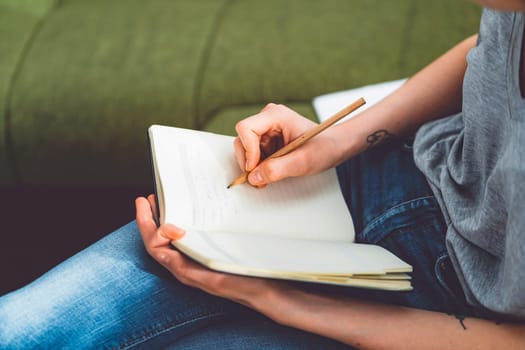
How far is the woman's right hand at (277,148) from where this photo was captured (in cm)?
73

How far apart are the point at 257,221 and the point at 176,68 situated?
2.84ft

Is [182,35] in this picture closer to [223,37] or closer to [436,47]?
[223,37]

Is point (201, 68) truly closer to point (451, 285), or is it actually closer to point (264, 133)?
point (264, 133)

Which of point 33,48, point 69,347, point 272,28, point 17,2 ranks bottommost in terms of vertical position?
point 69,347

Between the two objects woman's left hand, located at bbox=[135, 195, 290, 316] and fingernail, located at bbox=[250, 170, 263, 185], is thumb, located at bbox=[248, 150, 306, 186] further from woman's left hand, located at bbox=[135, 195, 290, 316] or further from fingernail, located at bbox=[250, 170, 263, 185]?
woman's left hand, located at bbox=[135, 195, 290, 316]

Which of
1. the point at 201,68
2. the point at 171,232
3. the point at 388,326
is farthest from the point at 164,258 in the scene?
the point at 201,68

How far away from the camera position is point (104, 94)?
58.1 inches

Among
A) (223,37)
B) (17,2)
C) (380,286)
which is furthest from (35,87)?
(380,286)

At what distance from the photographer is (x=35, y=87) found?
152cm

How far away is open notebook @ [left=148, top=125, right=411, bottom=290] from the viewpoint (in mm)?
581

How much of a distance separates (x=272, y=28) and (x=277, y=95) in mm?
211

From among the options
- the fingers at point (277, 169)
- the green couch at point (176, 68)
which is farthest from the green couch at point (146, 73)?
the fingers at point (277, 169)

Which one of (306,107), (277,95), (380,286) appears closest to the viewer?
(380,286)

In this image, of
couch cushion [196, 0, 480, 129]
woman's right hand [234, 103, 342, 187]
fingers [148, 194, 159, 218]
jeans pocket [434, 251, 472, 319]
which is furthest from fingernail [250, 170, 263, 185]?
couch cushion [196, 0, 480, 129]
